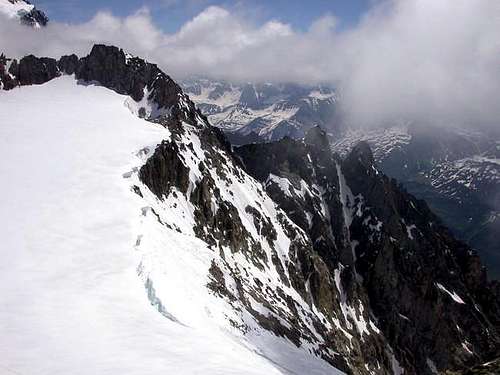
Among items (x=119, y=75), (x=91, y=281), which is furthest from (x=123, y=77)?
(x=91, y=281)

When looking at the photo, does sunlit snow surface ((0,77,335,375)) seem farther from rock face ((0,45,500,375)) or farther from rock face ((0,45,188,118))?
rock face ((0,45,188,118))

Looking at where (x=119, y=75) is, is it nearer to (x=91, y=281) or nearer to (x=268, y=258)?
(x=268, y=258)

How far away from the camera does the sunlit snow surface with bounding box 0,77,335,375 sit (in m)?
21.2

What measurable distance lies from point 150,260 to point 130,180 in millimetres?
29259

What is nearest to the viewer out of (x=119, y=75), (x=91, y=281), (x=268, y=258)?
(x=91, y=281)

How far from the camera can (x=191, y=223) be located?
290 ft

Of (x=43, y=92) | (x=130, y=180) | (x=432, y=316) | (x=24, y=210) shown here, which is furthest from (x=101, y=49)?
(x=432, y=316)

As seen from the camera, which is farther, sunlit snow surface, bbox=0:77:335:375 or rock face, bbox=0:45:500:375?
rock face, bbox=0:45:500:375

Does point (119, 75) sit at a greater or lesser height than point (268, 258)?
greater

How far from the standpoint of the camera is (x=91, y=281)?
1172 inches

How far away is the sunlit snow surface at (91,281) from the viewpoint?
21.2 metres

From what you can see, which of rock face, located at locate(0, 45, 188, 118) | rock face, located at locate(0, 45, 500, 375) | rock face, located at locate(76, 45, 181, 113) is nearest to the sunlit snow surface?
rock face, located at locate(0, 45, 500, 375)

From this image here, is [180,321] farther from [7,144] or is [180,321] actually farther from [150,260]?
[7,144]

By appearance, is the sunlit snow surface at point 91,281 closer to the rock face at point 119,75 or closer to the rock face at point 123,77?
the rock face at point 119,75
